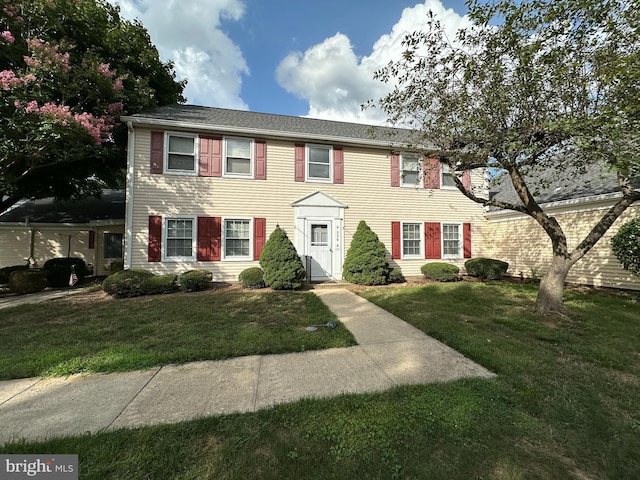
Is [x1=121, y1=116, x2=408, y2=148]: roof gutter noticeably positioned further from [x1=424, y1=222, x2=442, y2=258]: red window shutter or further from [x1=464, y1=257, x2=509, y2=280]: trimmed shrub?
[x1=464, y1=257, x2=509, y2=280]: trimmed shrub

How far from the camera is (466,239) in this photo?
449 inches

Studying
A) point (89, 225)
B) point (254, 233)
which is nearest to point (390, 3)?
point (254, 233)

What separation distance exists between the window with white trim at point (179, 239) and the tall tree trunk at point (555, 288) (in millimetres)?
9713

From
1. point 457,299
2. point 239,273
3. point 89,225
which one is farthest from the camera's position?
point 89,225

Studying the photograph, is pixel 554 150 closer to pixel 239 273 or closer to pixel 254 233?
pixel 254 233

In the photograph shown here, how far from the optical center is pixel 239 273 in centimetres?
924

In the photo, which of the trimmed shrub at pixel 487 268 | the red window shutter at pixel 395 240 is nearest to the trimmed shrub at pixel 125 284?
the red window shutter at pixel 395 240

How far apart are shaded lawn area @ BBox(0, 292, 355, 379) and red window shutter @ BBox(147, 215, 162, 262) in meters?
1.89

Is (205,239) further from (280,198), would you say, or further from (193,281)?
(280,198)

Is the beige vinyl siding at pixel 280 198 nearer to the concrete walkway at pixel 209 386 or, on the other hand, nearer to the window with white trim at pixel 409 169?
the window with white trim at pixel 409 169

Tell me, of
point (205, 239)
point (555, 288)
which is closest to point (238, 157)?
point (205, 239)

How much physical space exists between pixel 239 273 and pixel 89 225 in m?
8.26

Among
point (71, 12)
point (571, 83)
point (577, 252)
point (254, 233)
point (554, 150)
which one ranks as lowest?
point (577, 252)

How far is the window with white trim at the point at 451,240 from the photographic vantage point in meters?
11.2
